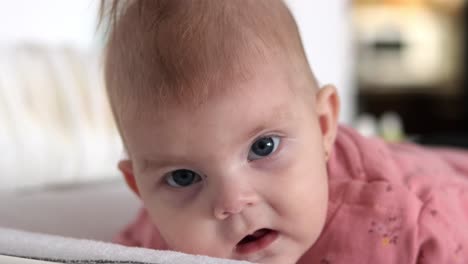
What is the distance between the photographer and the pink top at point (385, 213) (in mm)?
668

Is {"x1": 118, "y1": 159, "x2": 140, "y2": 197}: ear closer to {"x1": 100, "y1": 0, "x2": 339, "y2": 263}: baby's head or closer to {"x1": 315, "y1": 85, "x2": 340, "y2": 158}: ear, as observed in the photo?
{"x1": 100, "y1": 0, "x2": 339, "y2": 263}: baby's head

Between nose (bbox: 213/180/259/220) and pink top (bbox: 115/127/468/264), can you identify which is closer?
nose (bbox: 213/180/259/220)

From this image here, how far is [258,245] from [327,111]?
166mm

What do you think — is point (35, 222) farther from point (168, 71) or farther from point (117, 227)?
point (168, 71)

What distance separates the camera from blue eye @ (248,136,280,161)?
60 cm

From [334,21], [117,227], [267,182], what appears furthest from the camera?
[334,21]

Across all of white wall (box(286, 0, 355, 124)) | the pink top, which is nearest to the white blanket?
the pink top

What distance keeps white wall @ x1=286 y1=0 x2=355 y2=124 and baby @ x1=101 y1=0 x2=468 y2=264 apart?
2097mm

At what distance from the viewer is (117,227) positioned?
3.14 ft

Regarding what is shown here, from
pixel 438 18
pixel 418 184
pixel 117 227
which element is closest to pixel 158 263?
pixel 418 184

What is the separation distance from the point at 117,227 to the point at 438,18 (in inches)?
102

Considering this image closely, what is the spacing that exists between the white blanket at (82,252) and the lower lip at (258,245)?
0.34 feet

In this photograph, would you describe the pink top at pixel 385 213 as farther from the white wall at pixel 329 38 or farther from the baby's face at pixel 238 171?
the white wall at pixel 329 38

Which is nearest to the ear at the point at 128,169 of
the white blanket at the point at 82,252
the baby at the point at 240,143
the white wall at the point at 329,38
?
the baby at the point at 240,143
